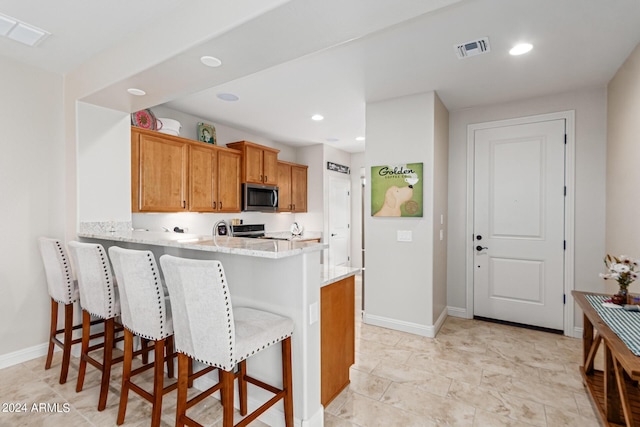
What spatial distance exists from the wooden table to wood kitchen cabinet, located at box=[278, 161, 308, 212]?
4.18 m

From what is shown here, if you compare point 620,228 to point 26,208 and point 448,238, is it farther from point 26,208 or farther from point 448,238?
point 26,208

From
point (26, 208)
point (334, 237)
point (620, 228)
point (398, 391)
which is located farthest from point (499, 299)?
point (26, 208)

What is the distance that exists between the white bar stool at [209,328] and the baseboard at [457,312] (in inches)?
117

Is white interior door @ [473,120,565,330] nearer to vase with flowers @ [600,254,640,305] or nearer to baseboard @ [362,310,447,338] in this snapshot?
baseboard @ [362,310,447,338]

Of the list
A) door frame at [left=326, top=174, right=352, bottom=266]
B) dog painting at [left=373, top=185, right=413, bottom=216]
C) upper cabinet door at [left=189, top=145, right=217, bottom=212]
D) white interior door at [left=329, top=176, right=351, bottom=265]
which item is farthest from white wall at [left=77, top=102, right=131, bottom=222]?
white interior door at [left=329, top=176, right=351, bottom=265]

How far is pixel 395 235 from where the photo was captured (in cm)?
354

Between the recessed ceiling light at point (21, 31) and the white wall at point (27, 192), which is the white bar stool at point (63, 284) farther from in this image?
the recessed ceiling light at point (21, 31)

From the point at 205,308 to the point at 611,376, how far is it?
2316 mm

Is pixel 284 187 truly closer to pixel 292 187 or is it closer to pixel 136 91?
pixel 292 187

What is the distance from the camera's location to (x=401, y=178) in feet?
11.4

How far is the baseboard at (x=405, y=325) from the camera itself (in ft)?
10.9

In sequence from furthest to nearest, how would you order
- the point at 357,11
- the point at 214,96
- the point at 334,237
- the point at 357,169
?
the point at 357,169 < the point at 334,237 < the point at 214,96 < the point at 357,11

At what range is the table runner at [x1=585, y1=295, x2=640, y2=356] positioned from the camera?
5.01 feet

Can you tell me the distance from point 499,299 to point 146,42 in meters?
4.23
